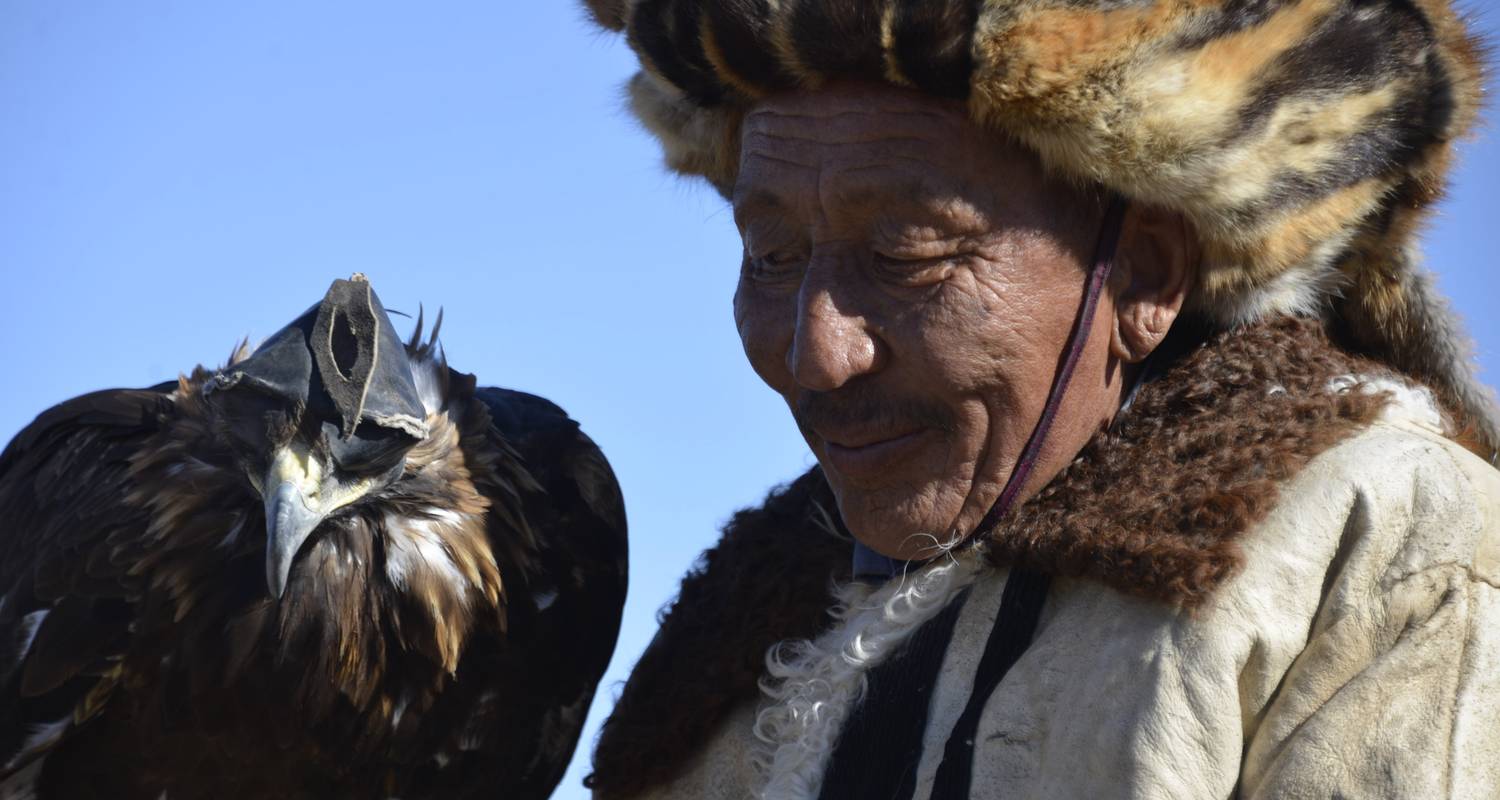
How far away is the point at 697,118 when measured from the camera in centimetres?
263

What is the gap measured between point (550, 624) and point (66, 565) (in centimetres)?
102

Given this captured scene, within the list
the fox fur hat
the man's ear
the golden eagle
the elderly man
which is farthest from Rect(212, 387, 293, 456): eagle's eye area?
the man's ear

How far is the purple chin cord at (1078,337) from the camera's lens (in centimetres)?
231

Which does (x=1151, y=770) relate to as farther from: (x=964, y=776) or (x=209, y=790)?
(x=209, y=790)

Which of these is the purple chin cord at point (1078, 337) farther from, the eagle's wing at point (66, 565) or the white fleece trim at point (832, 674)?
the eagle's wing at point (66, 565)

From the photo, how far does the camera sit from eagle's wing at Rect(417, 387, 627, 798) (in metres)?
3.24

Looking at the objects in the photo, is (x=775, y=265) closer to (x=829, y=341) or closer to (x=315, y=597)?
(x=829, y=341)

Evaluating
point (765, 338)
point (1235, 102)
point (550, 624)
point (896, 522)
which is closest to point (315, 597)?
point (550, 624)

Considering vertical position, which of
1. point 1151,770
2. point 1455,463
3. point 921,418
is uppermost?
point 921,418

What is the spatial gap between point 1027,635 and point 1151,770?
32 centimetres

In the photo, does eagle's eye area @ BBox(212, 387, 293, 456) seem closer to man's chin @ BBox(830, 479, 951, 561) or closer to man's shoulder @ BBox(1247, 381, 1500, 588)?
man's chin @ BBox(830, 479, 951, 561)

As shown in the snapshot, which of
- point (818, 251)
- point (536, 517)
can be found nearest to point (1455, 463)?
point (818, 251)

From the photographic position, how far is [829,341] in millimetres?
2277

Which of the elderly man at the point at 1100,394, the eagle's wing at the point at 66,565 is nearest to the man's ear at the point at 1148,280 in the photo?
the elderly man at the point at 1100,394
